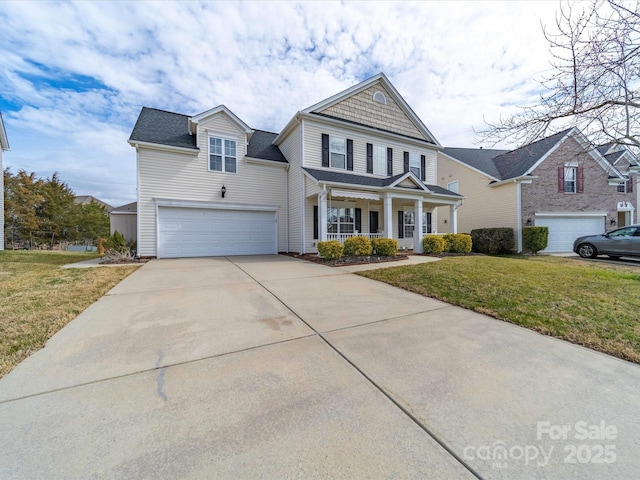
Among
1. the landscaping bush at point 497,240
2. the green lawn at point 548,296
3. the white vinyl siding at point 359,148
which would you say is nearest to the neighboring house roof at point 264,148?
the white vinyl siding at point 359,148

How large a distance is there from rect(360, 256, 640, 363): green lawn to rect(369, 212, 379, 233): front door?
6695 mm


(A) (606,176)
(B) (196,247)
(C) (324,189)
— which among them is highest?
(A) (606,176)

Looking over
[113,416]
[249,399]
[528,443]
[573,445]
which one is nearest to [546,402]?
[573,445]

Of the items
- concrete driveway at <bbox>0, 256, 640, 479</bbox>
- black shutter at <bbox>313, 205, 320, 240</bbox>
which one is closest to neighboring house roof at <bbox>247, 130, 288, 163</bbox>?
black shutter at <bbox>313, 205, 320, 240</bbox>

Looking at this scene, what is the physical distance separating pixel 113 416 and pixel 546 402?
3.19m

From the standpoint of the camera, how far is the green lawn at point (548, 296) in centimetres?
317

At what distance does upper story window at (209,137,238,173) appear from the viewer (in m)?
11.6

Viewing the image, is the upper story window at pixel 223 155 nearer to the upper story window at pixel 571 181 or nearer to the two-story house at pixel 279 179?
the two-story house at pixel 279 179

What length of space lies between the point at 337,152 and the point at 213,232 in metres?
6.99

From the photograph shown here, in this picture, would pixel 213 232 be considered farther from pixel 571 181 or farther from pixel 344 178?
pixel 571 181

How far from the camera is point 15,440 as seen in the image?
1.56 metres

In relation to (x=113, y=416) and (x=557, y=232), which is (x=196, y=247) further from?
(x=557, y=232)

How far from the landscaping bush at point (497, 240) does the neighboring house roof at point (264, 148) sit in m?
11.5

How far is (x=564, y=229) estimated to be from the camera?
1452 cm
